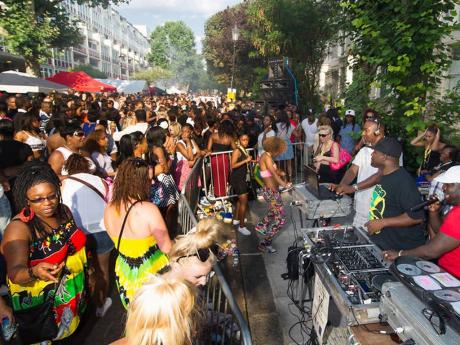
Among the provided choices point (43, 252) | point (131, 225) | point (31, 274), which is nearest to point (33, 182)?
point (43, 252)

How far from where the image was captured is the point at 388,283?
2.12m

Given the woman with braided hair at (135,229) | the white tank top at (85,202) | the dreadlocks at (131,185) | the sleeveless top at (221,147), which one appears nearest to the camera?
the woman with braided hair at (135,229)

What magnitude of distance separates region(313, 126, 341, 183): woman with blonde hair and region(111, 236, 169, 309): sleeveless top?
3645mm

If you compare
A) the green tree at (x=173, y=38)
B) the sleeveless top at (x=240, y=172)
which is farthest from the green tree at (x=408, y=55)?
the green tree at (x=173, y=38)

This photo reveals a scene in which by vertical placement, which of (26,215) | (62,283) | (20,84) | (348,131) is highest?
(20,84)

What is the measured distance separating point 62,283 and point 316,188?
112 inches

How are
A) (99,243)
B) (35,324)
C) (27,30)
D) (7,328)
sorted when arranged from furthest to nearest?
(27,30) → (99,243) → (35,324) → (7,328)

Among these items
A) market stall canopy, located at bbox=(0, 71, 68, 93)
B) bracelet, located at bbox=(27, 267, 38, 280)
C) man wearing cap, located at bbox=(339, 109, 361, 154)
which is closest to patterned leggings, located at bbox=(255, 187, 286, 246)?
man wearing cap, located at bbox=(339, 109, 361, 154)

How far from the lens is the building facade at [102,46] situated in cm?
5578

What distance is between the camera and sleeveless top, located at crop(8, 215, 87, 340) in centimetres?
256

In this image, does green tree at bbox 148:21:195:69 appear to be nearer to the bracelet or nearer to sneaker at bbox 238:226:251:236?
sneaker at bbox 238:226:251:236

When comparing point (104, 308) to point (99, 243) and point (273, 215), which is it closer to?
point (99, 243)

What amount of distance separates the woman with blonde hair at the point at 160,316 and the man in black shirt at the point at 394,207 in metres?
2.11

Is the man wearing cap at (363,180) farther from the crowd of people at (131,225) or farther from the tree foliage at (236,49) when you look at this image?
the tree foliage at (236,49)
